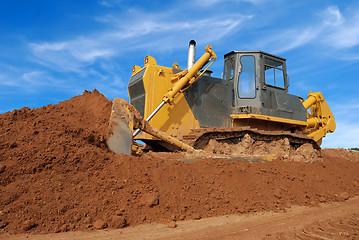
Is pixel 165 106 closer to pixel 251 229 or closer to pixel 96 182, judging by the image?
pixel 96 182

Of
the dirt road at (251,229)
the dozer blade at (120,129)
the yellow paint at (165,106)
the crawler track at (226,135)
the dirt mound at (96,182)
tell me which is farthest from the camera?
the yellow paint at (165,106)

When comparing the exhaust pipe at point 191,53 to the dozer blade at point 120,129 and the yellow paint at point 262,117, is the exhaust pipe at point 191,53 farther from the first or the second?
the dozer blade at point 120,129

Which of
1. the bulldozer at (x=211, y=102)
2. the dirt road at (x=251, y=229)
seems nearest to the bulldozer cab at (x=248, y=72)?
the bulldozer at (x=211, y=102)

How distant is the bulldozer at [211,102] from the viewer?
730 cm

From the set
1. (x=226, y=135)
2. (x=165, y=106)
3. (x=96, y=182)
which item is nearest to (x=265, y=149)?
(x=226, y=135)

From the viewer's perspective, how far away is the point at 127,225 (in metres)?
3.69

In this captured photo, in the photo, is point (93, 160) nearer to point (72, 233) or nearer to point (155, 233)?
point (72, 233)

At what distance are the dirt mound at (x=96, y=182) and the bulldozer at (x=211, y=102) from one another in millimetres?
1514

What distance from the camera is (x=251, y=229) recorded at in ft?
12.6

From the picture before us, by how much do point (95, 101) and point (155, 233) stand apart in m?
3.65

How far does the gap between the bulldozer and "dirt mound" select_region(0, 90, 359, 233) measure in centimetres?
151

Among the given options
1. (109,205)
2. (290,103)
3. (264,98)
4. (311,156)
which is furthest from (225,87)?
(109,205)

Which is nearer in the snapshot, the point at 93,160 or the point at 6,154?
the point at 6,154

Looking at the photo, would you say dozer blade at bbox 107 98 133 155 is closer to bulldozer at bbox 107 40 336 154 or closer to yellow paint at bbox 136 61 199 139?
bulldozer at bbox 107 40 336 154
